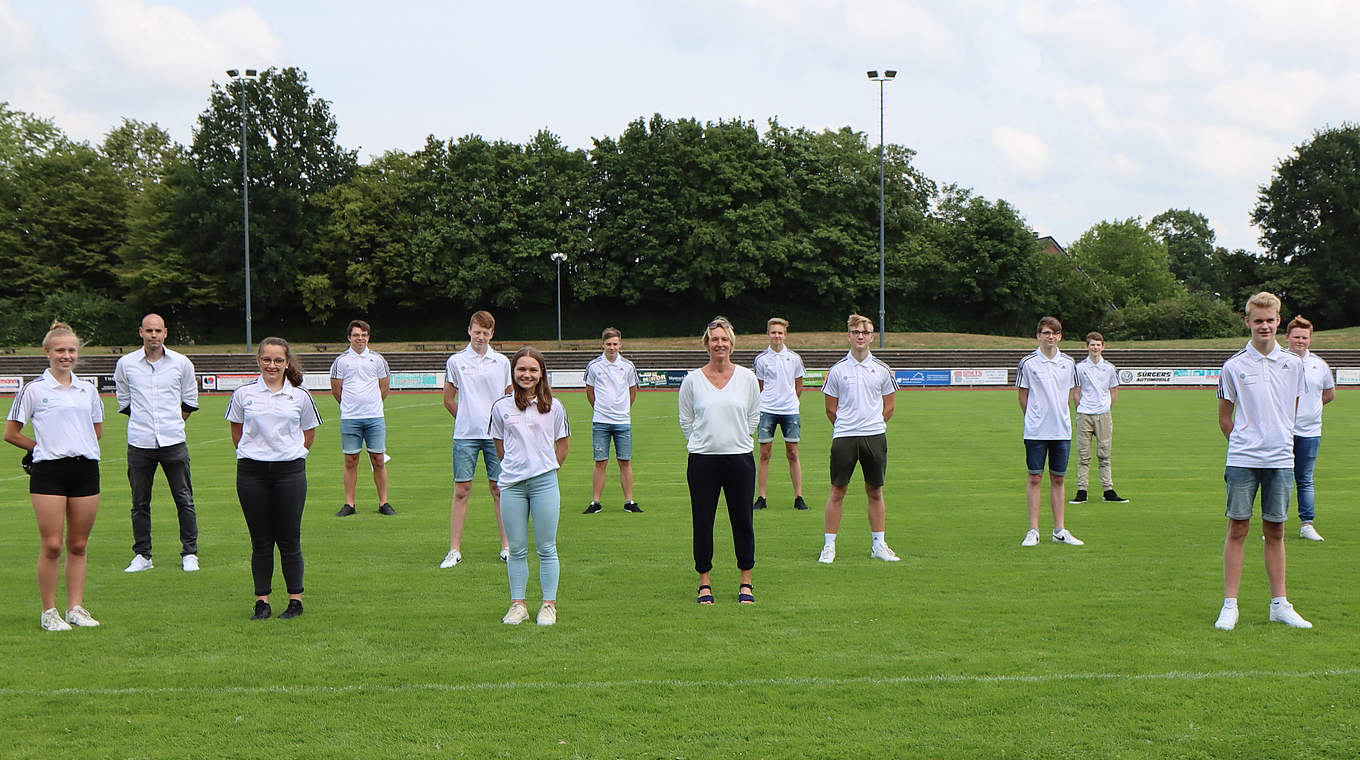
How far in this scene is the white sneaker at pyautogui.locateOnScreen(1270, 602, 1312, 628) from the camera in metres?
5.82

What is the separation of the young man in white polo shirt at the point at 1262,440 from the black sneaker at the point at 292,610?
5.80 meters

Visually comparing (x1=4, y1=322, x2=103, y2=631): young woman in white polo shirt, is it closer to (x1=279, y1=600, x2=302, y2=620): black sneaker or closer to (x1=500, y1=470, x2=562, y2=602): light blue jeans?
(x1=279, y1=600, x2=302, y2=620): black sneaker

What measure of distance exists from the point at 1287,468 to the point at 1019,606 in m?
1.81

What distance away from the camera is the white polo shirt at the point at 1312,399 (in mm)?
8664

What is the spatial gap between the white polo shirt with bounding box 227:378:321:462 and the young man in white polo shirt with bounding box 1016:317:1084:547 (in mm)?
5969

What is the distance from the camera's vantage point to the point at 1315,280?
57969 mm

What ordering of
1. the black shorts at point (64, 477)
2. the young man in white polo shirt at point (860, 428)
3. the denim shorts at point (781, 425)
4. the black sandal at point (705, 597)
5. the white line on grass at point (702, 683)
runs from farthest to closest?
the denim shorts at point (781, 425)
the young man in white polo shirt at point (860, 428)
the black sandal at point (705, 597)
the black shorts at point (64, 477)
the white line on grass at point (702, 683)

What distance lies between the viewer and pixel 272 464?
618 centimetres

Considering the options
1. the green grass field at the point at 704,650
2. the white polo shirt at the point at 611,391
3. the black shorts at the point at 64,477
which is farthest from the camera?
the white polo shirt at the point at 611,391

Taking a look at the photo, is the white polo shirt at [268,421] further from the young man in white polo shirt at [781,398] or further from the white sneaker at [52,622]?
the young man in white polo shirt at [781,398]

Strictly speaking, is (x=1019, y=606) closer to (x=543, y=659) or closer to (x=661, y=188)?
(x=543, y=659)

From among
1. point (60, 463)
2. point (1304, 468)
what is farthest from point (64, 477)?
point (1304, 468)

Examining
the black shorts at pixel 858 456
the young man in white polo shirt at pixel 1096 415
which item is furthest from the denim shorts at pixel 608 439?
the young man in white polo shirt at pixel 1096 415

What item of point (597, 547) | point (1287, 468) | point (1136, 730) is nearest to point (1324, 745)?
point (1136, 730)
